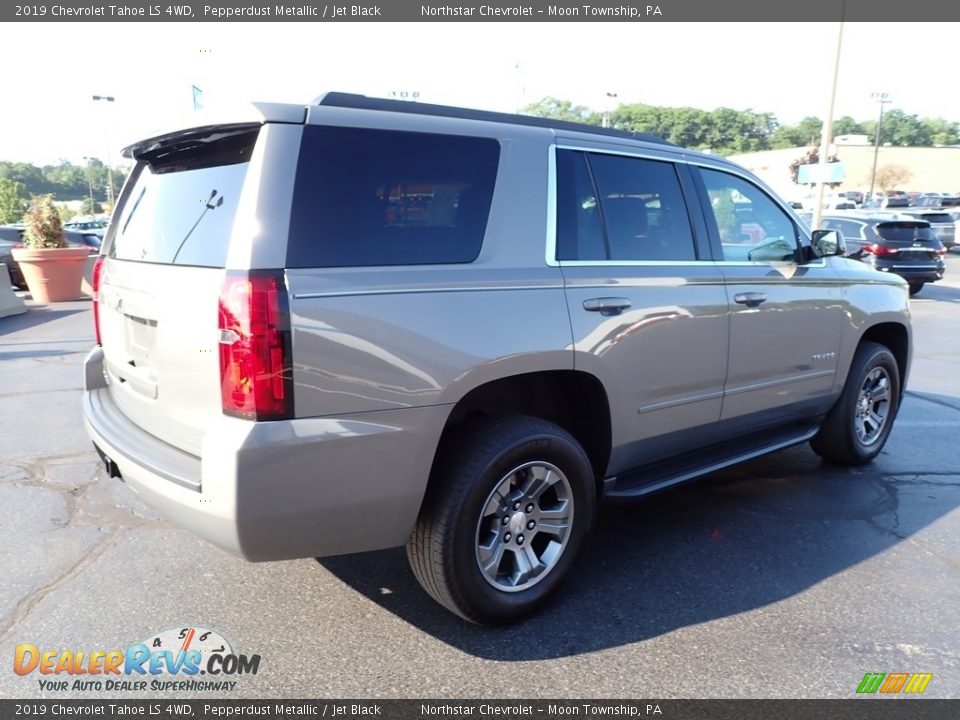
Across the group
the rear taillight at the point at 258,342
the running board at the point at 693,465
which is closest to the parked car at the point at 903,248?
the running board at the point at 693,465

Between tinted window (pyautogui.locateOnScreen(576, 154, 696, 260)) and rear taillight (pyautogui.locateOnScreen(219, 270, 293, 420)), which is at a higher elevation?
tinted window (pyautogui.locateOnScreen(576, 154, 696, 260))

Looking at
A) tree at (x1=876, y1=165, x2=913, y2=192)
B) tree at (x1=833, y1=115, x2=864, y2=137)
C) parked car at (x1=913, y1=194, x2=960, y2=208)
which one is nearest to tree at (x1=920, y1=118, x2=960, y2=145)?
tree at (x1=833, y1=115, x2=864, y2=137)

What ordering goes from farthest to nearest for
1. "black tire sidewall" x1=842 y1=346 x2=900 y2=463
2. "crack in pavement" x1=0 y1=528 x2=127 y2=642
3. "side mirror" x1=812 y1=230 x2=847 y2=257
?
1. "black tire sidewall" x1=842 y1=346 x2=900 y2=463
2. "side mirror" x1=812 y1=230 x2=847 y2=257
3. "crack in pavement" x1=0 y1=528 x2=127 y2=642

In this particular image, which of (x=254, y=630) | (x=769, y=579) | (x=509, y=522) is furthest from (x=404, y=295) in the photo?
(x=769, y=579)

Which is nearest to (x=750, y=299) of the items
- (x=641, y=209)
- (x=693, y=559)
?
(x=641, y=209)

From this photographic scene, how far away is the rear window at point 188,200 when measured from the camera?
2.57m

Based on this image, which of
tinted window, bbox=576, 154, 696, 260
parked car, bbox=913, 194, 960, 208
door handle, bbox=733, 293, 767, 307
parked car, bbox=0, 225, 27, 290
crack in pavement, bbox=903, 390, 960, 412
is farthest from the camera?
parked car, bbox=913, 194, 960, 208

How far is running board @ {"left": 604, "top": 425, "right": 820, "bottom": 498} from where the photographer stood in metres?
3.46

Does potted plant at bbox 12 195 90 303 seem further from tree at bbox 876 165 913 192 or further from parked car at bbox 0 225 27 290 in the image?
tree at bbox 876 165 913 192

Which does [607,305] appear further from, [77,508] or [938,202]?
[938,202]

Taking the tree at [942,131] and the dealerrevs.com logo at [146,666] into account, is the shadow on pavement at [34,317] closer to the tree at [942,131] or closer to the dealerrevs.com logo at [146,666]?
the dealerrevs.com logo at [146,666]

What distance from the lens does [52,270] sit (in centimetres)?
1366

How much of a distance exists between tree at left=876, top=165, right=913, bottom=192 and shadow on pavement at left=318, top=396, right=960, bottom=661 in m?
79.2

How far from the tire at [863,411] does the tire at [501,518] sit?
96.6 inches
